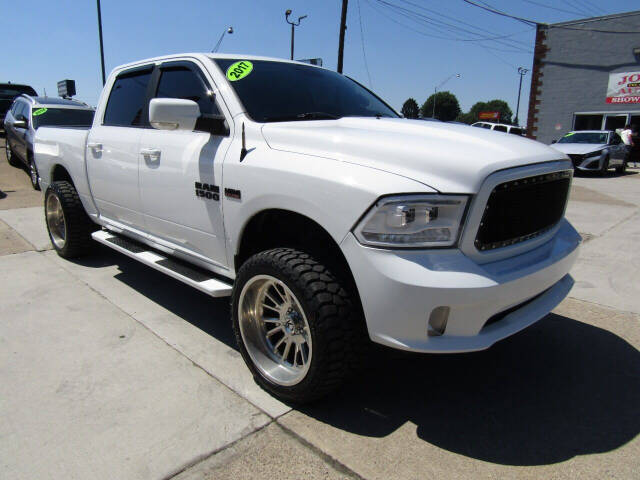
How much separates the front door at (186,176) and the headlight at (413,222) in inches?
44.6

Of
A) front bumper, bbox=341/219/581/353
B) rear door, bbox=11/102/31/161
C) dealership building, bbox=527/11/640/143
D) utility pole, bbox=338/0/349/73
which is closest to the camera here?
front bumper, bbox=341/219/581/353

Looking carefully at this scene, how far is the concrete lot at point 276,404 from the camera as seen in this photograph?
2.12m

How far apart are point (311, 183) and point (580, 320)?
269cm

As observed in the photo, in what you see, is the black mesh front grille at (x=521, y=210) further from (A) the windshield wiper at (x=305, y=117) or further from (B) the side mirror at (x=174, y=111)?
Answer: (B) the side mirror at (x=174, y=111)

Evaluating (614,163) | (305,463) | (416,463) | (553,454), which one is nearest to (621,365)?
(553,454)

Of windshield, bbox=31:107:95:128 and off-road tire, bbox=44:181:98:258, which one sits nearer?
off-road tire, bbox=44:181:98:258

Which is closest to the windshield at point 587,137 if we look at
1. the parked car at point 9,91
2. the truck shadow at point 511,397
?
the truck shadow at point 511,397

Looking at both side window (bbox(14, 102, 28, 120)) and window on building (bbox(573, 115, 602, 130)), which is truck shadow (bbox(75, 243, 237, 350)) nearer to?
side window (bbox(14, 102, 28, 120))


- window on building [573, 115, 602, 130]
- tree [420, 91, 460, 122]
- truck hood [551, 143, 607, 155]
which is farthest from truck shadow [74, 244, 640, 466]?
tree [420, 91, 460, 122]

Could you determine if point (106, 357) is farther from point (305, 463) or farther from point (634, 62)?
point (634, 62)

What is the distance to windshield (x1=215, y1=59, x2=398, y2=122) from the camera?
2.99 metres

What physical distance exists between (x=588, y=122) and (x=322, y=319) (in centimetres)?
2615

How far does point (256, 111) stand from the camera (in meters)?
2.91

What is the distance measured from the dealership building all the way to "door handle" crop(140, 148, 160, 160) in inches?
974
